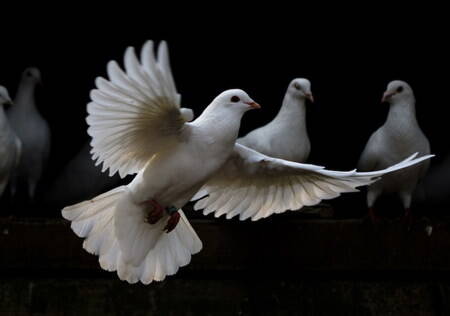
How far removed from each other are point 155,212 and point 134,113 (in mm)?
754

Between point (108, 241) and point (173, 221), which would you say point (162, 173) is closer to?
point (173, 221)

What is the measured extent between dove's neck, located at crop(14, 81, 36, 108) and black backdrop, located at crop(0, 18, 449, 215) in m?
0.82

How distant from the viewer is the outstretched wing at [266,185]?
700 centimetres

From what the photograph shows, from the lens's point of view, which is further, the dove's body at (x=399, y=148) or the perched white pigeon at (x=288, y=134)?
the dove's body at (x=399, y=148)

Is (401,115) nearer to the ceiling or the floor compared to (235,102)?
nearer to the floor

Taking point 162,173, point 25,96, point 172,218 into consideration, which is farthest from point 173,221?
point 25,96

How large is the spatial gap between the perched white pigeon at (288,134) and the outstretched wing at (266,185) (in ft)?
5.74

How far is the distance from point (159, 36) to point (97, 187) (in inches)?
66.6

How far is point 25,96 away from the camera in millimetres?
10789

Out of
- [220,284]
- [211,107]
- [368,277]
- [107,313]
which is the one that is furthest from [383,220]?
[211,107]

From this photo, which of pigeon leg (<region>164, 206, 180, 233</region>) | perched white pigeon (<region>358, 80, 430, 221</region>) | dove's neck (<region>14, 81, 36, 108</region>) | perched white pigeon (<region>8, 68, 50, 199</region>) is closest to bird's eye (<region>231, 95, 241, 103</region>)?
pigeon leg (<region>164, 206, 180, 233</region>)

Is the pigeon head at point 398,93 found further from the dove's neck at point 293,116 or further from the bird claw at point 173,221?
the bird claw at point 173,221

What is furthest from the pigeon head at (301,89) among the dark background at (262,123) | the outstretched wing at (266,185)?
the outstretched wing at (266,185)

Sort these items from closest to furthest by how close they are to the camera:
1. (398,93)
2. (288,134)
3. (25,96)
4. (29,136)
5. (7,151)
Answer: (7,151), (288,134), (398,93), (29,136), (25,96)
